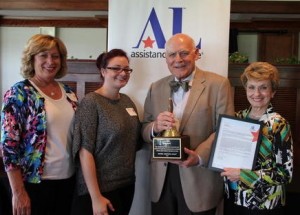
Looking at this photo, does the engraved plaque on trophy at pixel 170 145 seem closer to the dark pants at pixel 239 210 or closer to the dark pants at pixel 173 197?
the dark pants at pixel 173 197

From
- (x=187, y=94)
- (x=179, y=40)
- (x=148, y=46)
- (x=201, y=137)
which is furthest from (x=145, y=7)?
(x=201, y=137)

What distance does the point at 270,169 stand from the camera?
179 centimetres

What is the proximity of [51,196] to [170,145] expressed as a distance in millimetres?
719

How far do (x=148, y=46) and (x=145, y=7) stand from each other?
10.9 inches

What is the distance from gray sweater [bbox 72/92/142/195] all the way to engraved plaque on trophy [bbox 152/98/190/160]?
210 mm

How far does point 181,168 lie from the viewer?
79.7 inches

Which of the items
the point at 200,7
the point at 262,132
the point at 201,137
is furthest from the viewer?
the point at 200,7

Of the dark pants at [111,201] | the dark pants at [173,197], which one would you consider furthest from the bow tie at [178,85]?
the dark pants at [111,201]

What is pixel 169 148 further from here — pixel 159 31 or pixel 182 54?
pixel 159 31

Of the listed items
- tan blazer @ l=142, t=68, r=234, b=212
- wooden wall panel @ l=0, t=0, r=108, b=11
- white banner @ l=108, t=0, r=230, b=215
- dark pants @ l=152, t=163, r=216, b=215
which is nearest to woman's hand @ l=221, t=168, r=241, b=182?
tan blazer @ l=142, t=68, r=234, b=212

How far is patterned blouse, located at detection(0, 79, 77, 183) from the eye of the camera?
180cm

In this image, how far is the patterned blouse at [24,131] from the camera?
1805 millimetres

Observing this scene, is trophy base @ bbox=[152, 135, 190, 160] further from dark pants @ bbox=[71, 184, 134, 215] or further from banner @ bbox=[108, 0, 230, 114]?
banner @ bbox=[108, 0, 230, 114]

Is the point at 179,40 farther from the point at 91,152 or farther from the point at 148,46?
the point at 91,152
